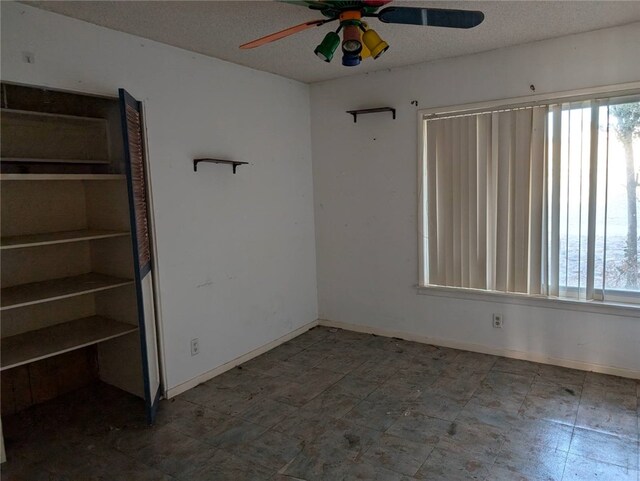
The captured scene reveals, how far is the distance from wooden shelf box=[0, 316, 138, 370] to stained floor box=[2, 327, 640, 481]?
53 centimetres

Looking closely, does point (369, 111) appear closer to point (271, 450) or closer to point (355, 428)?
point (355, 428)

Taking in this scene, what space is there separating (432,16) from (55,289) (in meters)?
2.70

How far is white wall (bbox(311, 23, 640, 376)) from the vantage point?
125 inches

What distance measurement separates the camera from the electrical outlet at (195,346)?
335 cm

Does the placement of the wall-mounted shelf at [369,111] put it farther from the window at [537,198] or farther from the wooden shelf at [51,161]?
the wooden shelf at [51,161]

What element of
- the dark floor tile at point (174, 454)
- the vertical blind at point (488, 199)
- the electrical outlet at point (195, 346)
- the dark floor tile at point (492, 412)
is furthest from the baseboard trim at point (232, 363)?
the dark floor tile at point (492, 412)

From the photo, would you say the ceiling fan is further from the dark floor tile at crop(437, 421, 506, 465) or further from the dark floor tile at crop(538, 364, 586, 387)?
the dark floor tile at crop(538, 364, 586, 387)

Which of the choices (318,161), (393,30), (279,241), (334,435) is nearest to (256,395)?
(334,435)

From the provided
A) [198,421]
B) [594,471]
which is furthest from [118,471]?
[594,471]

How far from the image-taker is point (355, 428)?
269cm

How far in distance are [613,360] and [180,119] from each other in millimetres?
3592

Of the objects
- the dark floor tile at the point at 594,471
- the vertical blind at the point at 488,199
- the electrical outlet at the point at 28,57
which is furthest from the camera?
the vertical blind at the point at 488,199

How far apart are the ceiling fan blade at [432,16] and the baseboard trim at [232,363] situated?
9.04 feet

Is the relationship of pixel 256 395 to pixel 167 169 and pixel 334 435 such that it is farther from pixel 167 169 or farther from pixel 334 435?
pixel 167 169
